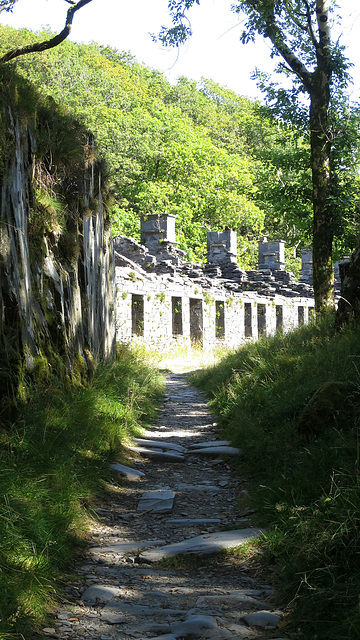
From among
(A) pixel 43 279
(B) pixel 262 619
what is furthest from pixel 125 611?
(A) pixel 43 279

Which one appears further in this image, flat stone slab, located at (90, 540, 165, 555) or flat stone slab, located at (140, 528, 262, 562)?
flat stone slab, located at (90, 540, 165, 555)

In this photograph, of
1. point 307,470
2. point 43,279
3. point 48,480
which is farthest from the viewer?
point 43,279

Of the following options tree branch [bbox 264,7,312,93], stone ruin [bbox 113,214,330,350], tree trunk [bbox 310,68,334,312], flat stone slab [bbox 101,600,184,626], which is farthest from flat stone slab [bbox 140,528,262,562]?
stone ruin [bbox 113,214,330,350]

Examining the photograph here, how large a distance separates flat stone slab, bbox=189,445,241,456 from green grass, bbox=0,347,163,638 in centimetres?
87

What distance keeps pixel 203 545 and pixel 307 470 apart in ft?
3.24

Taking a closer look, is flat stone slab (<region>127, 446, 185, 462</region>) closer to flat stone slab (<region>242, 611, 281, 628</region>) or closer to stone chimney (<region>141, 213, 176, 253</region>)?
flat stone slab (<region>242, 611, 281, 628</region>)

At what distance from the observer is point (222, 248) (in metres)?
30.3

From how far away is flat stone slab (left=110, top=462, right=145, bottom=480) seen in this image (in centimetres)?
555

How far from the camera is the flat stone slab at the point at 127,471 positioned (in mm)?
5547

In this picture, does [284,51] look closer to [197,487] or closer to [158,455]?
[158,455]

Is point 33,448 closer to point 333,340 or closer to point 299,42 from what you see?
point 333,340

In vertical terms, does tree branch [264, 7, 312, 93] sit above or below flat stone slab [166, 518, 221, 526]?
above

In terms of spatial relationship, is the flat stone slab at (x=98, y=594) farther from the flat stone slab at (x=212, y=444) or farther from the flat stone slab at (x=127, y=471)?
the flat stone slab at (x=212, y=444)

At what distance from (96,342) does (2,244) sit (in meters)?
3.37
